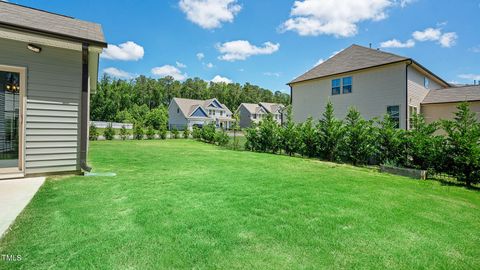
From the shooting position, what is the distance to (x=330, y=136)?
10594mm

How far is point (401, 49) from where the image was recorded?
16.3 meters

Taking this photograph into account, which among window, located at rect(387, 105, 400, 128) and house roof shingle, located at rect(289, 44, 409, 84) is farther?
house roof shingle, located at rect(289, 44, 409, 84)

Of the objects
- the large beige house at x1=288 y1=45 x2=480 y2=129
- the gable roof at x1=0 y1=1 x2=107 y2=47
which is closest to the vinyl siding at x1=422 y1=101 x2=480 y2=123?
the large beige house at x1=288 y1=45 x2=480 y2=129

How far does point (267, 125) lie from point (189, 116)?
29807 mm

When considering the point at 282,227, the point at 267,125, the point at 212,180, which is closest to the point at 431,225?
the point at 282,227

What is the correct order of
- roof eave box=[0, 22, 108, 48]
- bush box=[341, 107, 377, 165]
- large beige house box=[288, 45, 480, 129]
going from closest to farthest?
roof eave box=[0, 22, 108, 48], bush box=[341, 107, 377, 165], large beige house box=[288, 45, 480, 129]

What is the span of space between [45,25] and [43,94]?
1415mm

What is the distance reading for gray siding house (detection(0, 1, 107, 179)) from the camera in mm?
4922

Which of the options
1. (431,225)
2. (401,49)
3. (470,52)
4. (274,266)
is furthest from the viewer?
(470,52)

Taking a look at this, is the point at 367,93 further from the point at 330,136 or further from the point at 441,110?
the point at 330,136

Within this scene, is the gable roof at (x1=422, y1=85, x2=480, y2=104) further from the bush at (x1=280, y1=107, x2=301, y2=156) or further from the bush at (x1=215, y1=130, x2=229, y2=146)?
the bush at (x1=215, y1=130, x2=229, y2=146)

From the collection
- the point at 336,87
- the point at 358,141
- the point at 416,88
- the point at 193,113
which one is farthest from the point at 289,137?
the point at 193,113

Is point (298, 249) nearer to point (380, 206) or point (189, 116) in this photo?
point (380, 206)

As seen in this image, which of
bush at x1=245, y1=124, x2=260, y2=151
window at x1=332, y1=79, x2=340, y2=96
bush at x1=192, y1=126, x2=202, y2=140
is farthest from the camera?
bush at x1=192, y1=126, x2=202, y2=140
